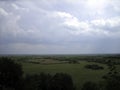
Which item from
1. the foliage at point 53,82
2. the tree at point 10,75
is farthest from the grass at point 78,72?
the tree at point 10,75

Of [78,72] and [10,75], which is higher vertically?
[10,75]

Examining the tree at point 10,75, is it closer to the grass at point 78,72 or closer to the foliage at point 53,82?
the foliage at point 53,82

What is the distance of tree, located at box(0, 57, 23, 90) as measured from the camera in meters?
25.1

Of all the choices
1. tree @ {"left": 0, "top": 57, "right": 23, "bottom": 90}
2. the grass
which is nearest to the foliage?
tree @ {"left": 0, "top": 57, "right": 23, "bottom": 90}

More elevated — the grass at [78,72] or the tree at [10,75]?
the tree at [10,75]

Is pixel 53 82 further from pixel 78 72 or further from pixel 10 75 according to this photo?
pixel 78 72

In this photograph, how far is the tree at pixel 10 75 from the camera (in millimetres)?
25094

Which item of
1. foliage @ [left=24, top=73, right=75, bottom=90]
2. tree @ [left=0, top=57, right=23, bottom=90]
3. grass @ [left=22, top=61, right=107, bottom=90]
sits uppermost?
tree @ [left=0, top=57, right=23, bottom=90]

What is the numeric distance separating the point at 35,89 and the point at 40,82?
550cm

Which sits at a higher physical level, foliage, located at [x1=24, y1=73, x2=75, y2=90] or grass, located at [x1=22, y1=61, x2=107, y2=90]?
foliage, located at [x1=24, y1=73, x2=75, y2=90]

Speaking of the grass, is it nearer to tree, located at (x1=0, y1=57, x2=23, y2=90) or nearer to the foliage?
the foliage

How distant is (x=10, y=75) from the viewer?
2541cm

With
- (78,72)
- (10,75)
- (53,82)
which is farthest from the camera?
(78,72)

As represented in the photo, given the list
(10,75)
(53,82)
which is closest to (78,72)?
(53,82)
